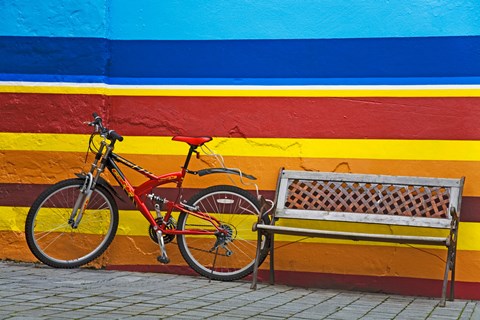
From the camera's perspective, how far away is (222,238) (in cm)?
795

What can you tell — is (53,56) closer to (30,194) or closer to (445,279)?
(30,194)

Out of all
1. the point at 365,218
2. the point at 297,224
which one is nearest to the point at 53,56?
the point at 297,224

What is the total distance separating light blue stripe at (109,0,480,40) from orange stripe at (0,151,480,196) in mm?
1025

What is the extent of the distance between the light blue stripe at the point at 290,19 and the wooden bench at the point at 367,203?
3.84 feet

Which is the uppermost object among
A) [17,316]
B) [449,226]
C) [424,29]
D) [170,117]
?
[424,29]

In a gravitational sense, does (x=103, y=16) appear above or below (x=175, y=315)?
above

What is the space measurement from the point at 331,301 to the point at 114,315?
6.13 feet


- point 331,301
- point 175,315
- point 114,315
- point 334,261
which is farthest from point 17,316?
point 334,261

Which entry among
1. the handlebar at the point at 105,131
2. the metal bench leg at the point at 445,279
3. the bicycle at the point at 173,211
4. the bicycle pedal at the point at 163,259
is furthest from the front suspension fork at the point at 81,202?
the metal bench leg at the point at 445,279

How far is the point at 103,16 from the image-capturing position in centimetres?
823

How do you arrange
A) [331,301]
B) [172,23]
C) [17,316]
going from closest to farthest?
[17,316]
[331,301]
[172,23]

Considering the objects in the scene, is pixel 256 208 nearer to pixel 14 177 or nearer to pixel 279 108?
pixel 279 108

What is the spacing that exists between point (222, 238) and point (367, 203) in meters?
1.23

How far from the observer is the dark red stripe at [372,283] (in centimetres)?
756
